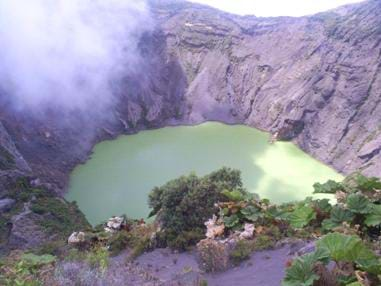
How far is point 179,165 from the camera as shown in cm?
3684

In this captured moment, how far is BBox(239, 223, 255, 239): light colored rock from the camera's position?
11.6 metres

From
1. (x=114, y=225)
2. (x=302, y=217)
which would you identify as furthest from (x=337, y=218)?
(x=114, y=225)

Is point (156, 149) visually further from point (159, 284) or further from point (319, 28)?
point (159, 284)

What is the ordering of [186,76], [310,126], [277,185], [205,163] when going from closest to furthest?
[277,185], [205,163], [310,126], [186,76]

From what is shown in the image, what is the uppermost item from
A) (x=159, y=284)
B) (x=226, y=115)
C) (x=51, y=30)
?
(x=159, y=284)

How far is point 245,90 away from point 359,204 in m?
42.4

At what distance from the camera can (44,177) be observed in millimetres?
34250

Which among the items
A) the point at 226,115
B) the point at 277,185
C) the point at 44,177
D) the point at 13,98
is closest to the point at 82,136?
the point at 13,98

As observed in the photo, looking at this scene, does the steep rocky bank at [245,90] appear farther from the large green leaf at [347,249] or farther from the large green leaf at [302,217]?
the large green leaf at [347,249]

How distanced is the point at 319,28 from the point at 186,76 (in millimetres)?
14370

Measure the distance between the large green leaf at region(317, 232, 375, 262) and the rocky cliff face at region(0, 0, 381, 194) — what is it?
26.4 m

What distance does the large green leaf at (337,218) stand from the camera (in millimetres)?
10125

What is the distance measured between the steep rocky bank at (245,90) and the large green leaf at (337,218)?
2262 cm

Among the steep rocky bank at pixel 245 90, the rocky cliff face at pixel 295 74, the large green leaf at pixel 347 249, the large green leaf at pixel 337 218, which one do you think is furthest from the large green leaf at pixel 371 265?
the rocky cliff face at pixel 295 74
